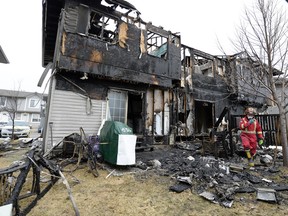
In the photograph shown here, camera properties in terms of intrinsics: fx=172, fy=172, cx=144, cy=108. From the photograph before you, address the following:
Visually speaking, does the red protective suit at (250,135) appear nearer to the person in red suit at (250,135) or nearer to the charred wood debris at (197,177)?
the person in red suit at (250,135)

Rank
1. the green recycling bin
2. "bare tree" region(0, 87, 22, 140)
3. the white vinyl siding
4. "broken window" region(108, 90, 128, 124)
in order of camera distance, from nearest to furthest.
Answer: the green recycling bin → the white vinyl siding → "broken window" region(108, 90, 128, 124) → "bare tree" region(0, 87, 22, 140)

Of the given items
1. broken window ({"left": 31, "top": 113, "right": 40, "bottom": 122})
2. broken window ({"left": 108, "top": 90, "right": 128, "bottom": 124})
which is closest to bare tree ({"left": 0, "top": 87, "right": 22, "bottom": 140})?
broken window ({"left": 108, "top": 90, "right": 128, "bottom": 124})

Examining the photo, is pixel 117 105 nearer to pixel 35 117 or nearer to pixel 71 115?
pixel 71 115

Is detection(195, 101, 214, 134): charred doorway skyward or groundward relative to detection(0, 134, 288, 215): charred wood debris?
skyward

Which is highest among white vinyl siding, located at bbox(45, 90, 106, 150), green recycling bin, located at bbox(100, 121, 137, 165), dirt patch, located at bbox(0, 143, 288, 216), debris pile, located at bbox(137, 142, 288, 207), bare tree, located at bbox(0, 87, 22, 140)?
bare tree, located at bbox(0, 87, 22, 140)

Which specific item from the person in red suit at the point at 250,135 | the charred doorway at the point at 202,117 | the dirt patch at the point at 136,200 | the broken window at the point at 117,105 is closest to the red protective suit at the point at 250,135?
the person in red suit at the point at 250,135

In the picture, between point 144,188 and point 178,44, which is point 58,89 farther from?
point 178,44

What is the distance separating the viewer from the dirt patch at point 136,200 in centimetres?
318

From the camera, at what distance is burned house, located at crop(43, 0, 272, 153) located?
7242 mm

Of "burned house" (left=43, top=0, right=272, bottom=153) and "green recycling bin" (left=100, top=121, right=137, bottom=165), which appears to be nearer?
"green recycling bin" (left=100, top=121, right=137, bottom=165)

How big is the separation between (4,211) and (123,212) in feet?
6.08

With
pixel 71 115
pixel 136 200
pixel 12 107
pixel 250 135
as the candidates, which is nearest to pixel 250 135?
pixel 250 135

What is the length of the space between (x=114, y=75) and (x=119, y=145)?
4.00m

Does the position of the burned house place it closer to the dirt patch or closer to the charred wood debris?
the charred wood debris
